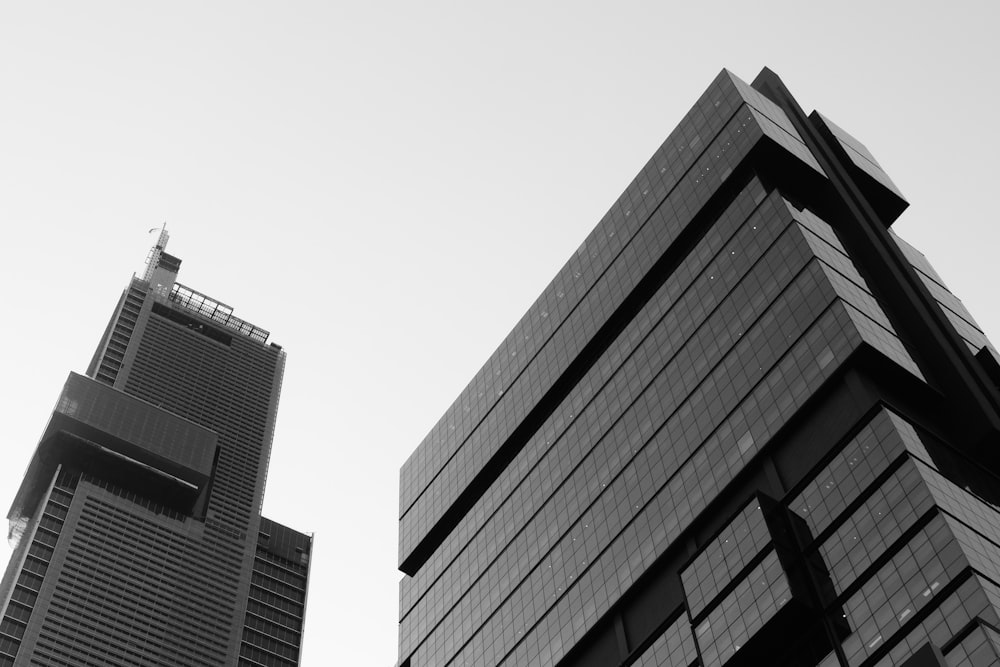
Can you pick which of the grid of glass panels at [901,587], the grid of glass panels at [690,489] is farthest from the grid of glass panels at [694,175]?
→ the grid of glass panels at [901,587]

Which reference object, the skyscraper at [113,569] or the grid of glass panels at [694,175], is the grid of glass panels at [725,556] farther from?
the skyscraper at [113,569]

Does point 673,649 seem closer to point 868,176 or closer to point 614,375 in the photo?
point 614,375

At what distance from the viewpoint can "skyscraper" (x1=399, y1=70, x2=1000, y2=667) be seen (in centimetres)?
7644

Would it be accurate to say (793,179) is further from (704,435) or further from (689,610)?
(689,610)

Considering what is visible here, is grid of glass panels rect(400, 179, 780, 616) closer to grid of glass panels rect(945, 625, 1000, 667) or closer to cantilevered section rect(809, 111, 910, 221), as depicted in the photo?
cantilevered section rect(809, 111, 910, 221)

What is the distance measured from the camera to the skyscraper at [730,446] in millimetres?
76438

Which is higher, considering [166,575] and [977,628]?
[166,575]

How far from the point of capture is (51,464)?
7613 inches

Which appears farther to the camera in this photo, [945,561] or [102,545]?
[102,545]

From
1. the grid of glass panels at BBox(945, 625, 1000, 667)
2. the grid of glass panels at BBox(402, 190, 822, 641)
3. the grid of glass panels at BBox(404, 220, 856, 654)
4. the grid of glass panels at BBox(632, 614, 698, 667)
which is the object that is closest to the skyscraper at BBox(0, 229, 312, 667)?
the grid of glass panels at BBox(404, 220, 856, 654)

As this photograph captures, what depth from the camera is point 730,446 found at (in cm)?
9400

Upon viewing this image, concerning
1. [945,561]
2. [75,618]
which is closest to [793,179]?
[945,561]

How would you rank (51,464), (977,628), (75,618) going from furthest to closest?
(51,464), (75,618), (977,628)

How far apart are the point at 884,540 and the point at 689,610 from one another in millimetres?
15789
